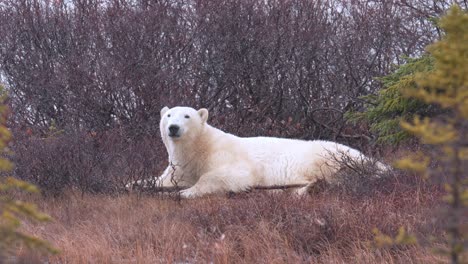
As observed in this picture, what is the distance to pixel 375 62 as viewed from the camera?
9.59 m

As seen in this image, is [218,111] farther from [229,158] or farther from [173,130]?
[173,130]

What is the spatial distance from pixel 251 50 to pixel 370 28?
1.83 metres

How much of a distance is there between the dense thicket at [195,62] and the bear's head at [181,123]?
42.1 inches

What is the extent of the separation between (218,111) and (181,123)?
8.59ft

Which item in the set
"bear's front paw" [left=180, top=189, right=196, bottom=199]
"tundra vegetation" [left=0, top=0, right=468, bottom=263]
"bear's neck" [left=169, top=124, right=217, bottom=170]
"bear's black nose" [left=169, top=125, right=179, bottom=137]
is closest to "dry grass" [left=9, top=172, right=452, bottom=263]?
"tundra vegetation" [left=0, top=0, right=468, bottom=263]

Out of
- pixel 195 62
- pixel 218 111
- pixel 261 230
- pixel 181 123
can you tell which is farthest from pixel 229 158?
pixel 195 62

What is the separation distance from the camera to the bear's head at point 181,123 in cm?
600

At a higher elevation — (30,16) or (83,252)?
(30,16)

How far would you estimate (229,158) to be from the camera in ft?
20.3

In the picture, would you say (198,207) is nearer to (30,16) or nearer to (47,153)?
(47,153)

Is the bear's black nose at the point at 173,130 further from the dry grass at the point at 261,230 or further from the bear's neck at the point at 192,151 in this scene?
the dry grass at the point at 261,230

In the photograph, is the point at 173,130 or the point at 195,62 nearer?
the point at 173,130

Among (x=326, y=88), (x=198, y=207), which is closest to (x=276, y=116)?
(x=326, y=88)

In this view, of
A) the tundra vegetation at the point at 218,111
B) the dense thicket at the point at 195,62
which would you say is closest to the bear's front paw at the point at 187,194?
the tundra vegetation at the point at 218,111
